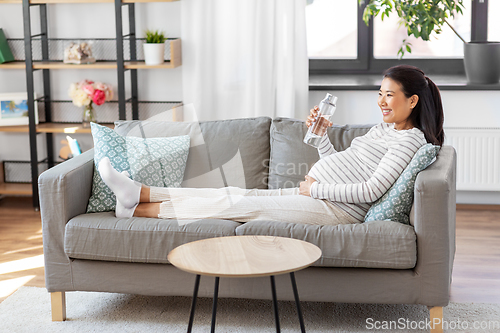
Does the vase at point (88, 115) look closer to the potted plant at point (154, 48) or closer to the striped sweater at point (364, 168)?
the potted plant at point (154, 48)

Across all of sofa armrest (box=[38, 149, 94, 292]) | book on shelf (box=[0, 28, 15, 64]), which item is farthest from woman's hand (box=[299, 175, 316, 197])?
book on shelf (box=[0, 28, 15, 64])

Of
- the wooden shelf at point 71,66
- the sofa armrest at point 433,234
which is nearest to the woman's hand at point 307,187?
the sofa armrest at point 433,234

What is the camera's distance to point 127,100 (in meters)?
3.99

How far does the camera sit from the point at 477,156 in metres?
3.72

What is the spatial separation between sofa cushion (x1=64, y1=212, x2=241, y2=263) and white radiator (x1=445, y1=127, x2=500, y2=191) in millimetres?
2015

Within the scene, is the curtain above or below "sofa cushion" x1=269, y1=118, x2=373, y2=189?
above

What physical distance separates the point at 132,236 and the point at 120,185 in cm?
22

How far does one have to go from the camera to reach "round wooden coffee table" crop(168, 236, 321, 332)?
5.52 feet

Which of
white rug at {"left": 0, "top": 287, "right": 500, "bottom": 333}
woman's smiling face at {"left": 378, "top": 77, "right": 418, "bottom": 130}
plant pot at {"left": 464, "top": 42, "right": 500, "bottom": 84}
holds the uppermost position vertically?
plant pot at {"left": 464, "top": 42, "right": 500, "bottom": 84}

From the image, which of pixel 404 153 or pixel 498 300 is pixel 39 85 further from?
pixel 498 300

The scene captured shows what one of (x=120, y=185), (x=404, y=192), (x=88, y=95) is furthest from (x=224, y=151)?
(x=88, y=95)

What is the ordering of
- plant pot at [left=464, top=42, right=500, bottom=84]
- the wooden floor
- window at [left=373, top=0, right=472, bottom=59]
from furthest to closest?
window at [left=373, top=0, right=472, bottom=59] → plant pot at [left=464, top=42, right=500, bottom=84] → the wooden floor

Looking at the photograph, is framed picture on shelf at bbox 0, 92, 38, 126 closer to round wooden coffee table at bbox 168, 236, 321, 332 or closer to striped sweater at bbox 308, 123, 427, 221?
striped sweater at bbox 308, 123, 427, 221

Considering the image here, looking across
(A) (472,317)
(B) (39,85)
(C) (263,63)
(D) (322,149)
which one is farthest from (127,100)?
(A) (472,317)
